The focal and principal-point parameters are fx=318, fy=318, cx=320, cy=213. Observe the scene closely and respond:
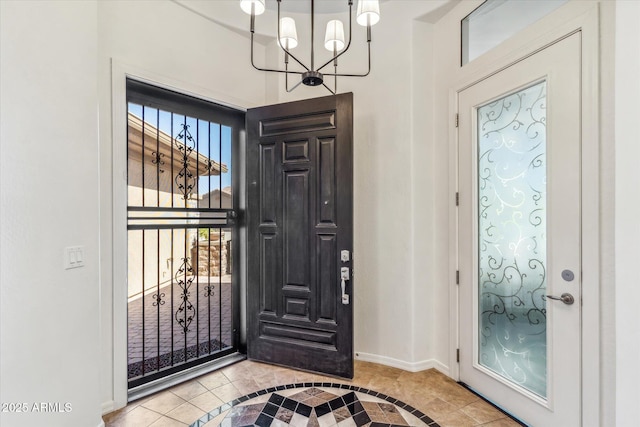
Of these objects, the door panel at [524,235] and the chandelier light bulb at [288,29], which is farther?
the chandelier light bulb at [288,29]

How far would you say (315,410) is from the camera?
2090 mm

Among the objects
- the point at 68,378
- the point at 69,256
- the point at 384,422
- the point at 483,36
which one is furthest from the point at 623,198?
the point at 68,378

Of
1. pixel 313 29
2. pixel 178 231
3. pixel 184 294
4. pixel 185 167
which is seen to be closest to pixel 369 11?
pixel 313 29

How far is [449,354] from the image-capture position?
2.53 metres

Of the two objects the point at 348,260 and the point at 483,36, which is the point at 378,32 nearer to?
the point at 483,36

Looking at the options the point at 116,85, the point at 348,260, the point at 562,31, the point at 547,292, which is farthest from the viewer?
the point at 348,260

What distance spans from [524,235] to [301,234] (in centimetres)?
158

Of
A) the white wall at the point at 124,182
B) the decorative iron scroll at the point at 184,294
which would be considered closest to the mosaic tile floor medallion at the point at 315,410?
the white wall at the point at 124,182

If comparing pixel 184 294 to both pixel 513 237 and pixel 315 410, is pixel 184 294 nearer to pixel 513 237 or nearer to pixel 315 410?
pixel 315 410

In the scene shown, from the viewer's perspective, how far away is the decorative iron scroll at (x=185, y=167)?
259 centimetres

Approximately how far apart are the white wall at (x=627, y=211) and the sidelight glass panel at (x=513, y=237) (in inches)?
22.7

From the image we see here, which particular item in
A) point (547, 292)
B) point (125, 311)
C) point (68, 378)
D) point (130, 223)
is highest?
point (130, 223)

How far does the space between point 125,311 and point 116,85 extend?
1.53 meters

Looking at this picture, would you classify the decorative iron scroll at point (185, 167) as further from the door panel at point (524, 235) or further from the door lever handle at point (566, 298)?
the door lever handle at point (566, 298)
